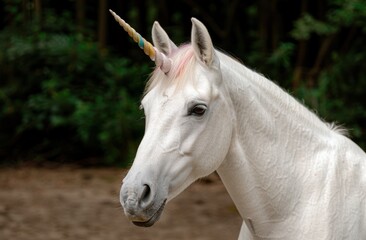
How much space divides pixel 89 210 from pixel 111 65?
8.26ft

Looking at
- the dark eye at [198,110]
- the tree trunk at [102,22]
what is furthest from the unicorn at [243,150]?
the tree trunk at [102,22]

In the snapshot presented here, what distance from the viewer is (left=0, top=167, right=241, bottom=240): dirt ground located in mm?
6184

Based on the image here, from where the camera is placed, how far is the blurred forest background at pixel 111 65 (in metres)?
8.24

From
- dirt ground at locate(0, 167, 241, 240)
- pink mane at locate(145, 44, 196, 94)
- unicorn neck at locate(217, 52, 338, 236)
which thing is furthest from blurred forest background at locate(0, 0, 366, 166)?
pink mane at locate(145, 44, 196, 94)

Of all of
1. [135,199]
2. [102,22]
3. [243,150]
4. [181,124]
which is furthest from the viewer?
[102,22]

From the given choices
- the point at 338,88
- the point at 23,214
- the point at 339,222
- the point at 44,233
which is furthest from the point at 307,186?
the point at 338,88

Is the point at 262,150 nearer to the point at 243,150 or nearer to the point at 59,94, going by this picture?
the point at 243,150

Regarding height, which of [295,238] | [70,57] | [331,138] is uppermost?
[331,138]

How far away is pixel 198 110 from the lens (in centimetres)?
244

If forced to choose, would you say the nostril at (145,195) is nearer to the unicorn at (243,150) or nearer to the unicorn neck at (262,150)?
the unicorn at (243,150)

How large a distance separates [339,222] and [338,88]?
18.5ft

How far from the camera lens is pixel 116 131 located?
27.2ft

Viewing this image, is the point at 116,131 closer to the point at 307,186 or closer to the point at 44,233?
the point at 44,233

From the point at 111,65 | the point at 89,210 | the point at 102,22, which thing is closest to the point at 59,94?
the point at 111,65
